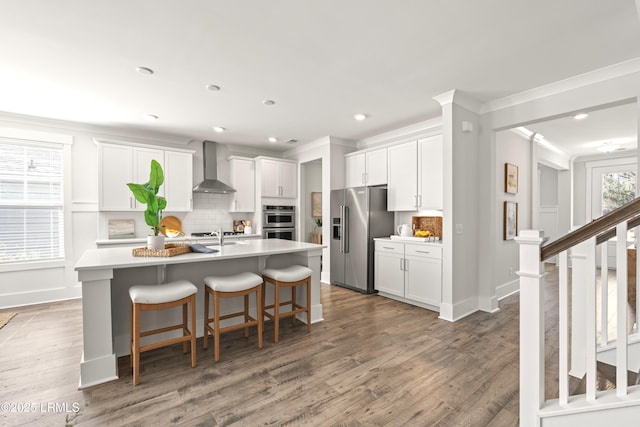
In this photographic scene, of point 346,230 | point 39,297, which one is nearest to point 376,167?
point 346,230

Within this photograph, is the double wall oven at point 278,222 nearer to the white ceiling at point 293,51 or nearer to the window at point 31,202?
the white ceiling at point 293,51

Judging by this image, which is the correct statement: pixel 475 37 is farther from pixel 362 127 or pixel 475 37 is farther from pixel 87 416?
pixel 87 416

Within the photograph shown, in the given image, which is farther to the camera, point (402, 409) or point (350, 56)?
point (350, 56)

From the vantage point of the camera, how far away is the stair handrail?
4.28 ft

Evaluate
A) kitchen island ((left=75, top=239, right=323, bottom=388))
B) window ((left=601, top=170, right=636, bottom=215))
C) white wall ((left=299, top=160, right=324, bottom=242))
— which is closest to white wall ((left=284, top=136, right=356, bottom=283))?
white wall ((left=299, top=160, right=324, bottom=242))

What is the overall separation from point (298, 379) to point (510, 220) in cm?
387

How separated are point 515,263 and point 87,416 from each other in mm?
5273

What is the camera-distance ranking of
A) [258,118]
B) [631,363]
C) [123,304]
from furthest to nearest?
[258,118]
[123,304]
[631,363]

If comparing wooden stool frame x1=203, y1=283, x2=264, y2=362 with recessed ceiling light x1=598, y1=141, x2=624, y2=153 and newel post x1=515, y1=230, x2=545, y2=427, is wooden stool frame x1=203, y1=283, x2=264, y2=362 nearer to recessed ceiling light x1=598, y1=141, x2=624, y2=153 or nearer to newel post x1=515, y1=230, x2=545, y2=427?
newel post x1=515, y1=230, x2=545, y2=427

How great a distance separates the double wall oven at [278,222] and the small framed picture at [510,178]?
374cm

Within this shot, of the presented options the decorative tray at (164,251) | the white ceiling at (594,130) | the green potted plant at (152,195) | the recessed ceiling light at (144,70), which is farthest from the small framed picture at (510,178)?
the recessed ceiling light at (144,70)

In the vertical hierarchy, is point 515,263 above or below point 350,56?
below

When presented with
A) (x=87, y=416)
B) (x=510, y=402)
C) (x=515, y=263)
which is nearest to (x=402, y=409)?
(x=510, y=402)

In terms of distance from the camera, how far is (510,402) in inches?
77.3
